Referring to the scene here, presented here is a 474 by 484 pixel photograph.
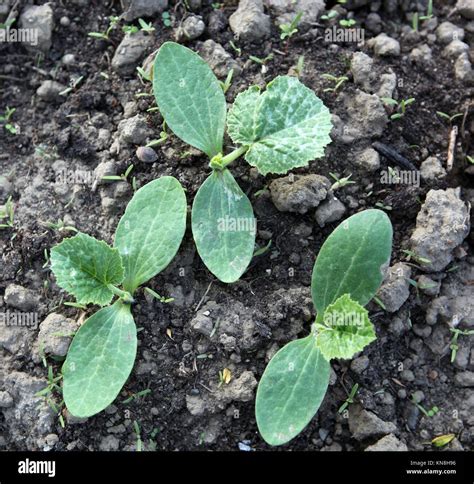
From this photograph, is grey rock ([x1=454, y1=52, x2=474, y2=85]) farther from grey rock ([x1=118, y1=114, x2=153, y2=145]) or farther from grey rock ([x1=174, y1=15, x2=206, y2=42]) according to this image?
grey rock ([x1=118, y1=114, x2=153, y2=145])

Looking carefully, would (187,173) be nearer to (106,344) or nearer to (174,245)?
(174,245)

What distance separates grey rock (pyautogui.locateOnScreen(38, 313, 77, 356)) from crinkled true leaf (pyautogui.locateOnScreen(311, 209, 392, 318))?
3.67 feet

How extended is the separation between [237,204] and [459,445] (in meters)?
1.44

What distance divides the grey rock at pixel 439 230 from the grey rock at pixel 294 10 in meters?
1.09

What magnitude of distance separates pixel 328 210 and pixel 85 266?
3.71 feet

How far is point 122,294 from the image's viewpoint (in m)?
3.07

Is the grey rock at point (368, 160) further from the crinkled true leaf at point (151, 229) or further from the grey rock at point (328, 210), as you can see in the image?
the crinkled true leaf at point (151, 229)

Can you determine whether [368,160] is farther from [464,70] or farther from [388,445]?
[388,445]

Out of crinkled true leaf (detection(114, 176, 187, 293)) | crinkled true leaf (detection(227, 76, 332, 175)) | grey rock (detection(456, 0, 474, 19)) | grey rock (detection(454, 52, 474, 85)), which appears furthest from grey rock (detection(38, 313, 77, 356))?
grey rock (detection(456, 0, 474, 19))

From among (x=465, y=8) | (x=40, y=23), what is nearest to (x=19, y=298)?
(x=40, y=23)

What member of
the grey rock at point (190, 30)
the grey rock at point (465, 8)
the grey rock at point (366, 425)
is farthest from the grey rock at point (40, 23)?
the grey rock at point (366, 425)

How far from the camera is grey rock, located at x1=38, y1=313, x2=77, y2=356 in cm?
308

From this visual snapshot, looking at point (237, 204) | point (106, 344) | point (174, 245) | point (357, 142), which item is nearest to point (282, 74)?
point (357, 142)

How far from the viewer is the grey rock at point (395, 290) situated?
123 inches
